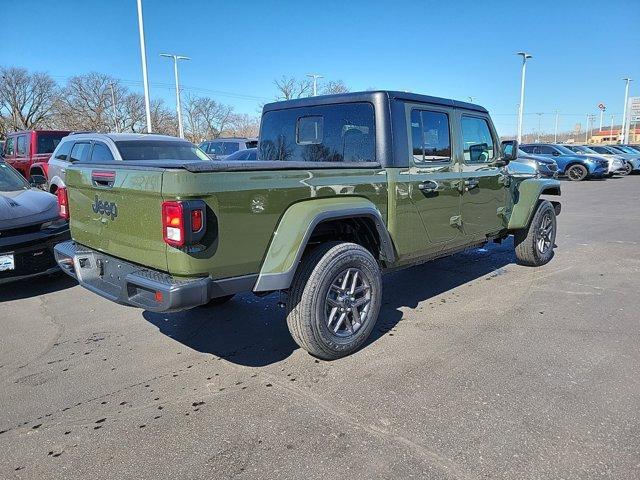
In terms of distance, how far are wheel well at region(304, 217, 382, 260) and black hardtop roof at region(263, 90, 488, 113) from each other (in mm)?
1015

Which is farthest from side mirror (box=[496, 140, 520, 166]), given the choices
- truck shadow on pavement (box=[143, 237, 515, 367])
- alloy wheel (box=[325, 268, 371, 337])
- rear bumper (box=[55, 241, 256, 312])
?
rear bumper (box=[55, 241, 256, 312])

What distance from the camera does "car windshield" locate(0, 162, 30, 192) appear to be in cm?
610

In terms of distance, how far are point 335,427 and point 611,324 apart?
116 inches

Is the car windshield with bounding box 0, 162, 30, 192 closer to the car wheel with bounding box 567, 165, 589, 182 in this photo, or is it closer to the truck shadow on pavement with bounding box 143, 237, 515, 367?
the truck shadow on pavement with bounding box 143, 237, 515, 367

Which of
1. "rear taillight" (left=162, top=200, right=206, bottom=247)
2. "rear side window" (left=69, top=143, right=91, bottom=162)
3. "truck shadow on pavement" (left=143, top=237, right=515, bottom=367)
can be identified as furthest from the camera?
"rear side window" (left=69, top=143, right=91, bottom=162)

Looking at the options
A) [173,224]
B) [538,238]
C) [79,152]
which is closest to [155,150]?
[79,152]

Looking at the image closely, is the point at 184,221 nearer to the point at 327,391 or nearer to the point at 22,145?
the point at 327,391

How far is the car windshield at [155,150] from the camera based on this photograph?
801 cm

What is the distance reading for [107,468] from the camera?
2.42m

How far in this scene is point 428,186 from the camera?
4160 millimetres

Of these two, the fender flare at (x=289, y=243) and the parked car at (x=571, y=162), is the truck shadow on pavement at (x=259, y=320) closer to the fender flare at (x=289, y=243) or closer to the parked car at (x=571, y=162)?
the fender flare at (x=289, y=243)

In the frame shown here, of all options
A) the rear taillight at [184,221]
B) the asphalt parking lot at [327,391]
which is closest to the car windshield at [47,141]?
the asphalt parking lot at [327,391]

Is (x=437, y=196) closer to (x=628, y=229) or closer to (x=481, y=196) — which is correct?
(x=481, y=196)

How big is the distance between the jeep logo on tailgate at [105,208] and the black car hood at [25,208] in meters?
2.15
